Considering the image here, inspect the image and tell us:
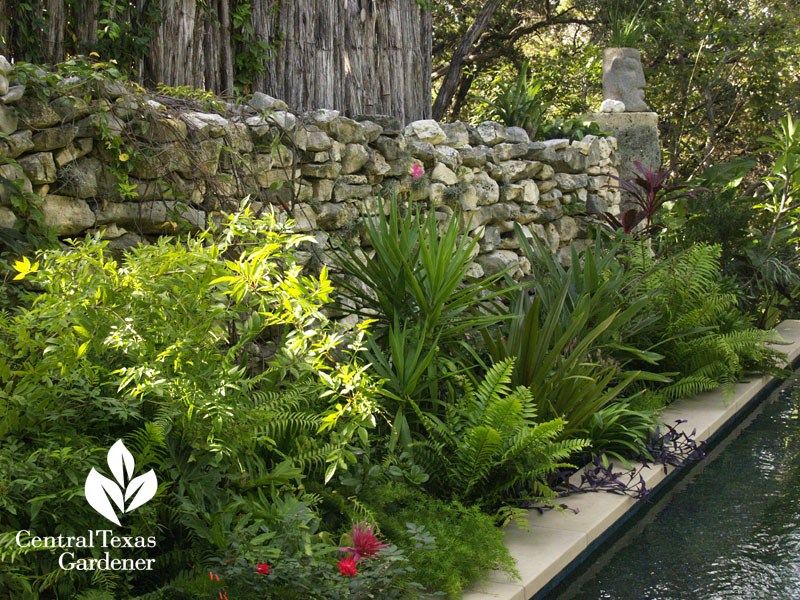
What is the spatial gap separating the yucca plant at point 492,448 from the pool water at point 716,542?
416 mm

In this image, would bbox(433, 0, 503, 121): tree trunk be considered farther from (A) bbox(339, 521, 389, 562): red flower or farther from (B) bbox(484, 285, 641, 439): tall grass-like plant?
(A) bbox(339, 521, 389, 562): red flower

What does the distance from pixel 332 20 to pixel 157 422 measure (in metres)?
3.38

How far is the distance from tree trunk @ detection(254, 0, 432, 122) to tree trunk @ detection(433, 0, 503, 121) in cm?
463

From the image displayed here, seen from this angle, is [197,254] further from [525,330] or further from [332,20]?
[332,20]

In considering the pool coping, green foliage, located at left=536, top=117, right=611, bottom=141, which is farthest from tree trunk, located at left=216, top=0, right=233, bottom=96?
green foliage, located at left=536, top=117, right=611, bottom=141

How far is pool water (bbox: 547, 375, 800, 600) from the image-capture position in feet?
9.53

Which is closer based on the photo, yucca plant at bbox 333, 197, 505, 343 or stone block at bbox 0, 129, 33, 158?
stone block at bbox 0, 129, 33, 158

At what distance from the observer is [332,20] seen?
497 centimetres

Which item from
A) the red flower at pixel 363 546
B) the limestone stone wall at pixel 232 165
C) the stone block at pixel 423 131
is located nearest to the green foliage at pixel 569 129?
the limestone stone wall at pixel 232 165

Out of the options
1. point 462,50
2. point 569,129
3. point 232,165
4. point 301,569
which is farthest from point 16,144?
point 462,50

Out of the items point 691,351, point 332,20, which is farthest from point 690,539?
point 332,20

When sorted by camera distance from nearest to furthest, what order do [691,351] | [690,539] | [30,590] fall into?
[30,590], [690,539], [691,351]

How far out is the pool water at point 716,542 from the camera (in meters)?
2.91

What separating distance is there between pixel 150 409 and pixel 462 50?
869 centimetres
